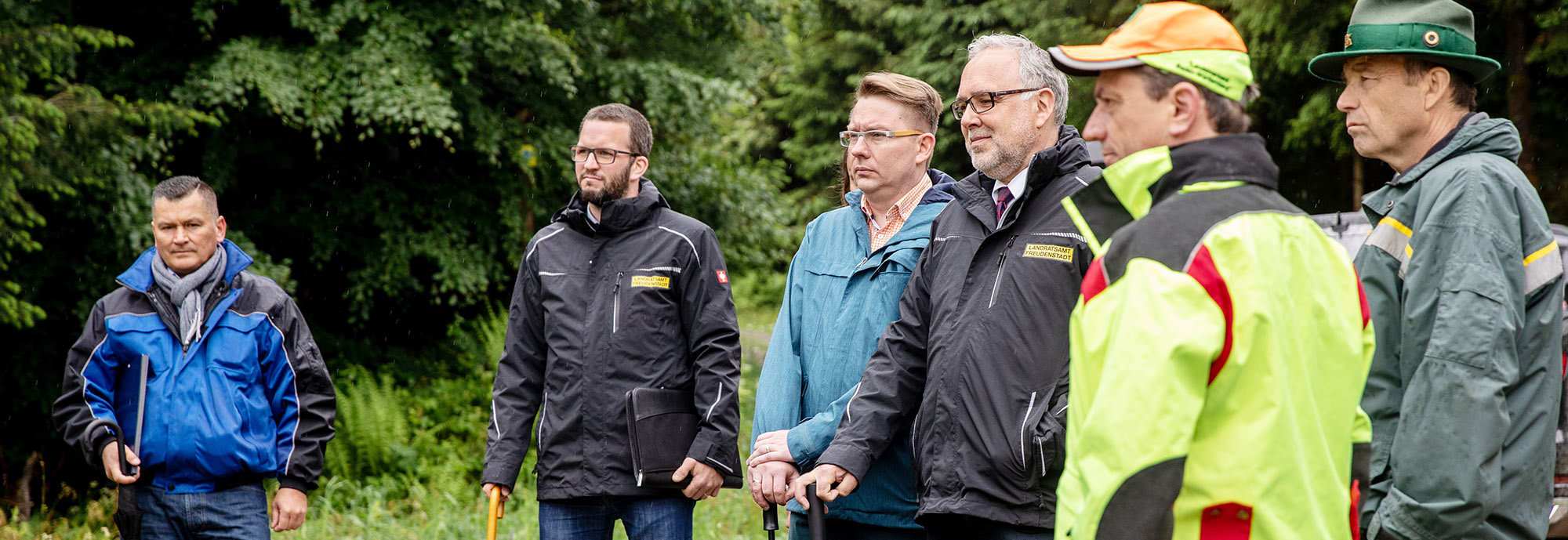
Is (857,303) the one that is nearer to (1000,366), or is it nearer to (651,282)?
(1000,366)

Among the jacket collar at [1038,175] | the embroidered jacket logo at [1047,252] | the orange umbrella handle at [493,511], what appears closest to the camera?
the embroidered jacket logo at [1047,252]

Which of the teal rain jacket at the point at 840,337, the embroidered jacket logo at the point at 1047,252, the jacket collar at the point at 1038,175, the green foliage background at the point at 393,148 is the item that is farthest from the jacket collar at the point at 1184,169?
the green foliage background at the point at 393,148

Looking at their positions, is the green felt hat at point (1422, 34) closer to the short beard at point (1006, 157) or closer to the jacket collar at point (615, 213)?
the short beard at point (1006, 157)

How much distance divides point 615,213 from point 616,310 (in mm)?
382

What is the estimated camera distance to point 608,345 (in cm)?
411

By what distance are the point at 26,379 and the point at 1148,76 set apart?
31.4 ft

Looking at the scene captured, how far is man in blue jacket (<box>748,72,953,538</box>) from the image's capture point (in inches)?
131

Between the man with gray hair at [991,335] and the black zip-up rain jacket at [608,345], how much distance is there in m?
1.09

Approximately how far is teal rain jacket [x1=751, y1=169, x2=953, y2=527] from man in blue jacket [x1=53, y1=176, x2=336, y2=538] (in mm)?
2061

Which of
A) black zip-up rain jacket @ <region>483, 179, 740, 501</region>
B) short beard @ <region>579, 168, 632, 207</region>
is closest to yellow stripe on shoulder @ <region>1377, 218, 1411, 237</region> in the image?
black zip-up rain jacket @ <region>483, 179, 740, 501</region>

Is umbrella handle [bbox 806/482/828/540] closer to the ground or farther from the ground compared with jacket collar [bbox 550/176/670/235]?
closer to the ground

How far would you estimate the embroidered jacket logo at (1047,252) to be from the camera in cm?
282

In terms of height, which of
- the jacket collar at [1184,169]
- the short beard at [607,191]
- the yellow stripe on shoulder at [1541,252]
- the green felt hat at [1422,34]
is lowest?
the yellow stripe on shoulder at [1541,252]

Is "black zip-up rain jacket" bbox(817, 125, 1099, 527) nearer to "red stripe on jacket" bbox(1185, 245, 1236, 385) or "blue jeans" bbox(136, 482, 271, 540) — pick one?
"red stripe on jacket" bbox(1185, 245, 1236, 385)
